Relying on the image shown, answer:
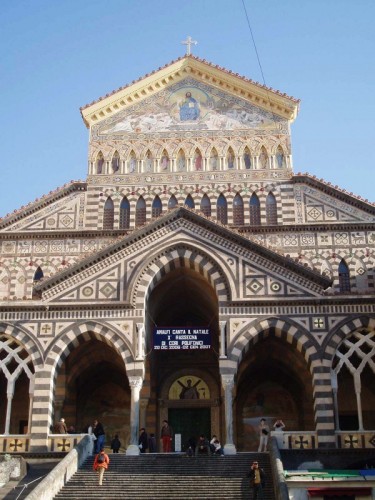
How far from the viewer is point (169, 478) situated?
23.0 meters

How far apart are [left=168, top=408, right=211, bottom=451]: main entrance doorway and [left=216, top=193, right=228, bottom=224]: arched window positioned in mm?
9046

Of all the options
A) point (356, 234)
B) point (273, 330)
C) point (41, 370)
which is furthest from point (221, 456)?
point (356, 234)

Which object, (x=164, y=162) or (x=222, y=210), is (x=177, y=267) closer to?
(x=222, y=210)

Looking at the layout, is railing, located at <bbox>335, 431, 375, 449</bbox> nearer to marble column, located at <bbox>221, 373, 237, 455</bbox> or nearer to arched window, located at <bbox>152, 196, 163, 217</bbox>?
marble column, located at <bbox>221, 373, 237, 455</bbox>

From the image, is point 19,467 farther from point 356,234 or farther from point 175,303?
point 356,234

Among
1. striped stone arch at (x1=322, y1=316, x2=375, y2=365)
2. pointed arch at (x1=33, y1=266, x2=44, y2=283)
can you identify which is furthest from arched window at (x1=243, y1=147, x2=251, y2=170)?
striped stone arch at (x1=322, y1=316, x2=375, y2=365)

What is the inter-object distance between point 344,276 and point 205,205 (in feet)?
24.4

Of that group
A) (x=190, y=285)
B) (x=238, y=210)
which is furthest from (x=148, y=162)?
(x=190, y=285)

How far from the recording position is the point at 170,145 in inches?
1444

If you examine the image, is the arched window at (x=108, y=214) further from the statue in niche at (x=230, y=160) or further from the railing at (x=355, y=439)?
the railing at (x=355, y=439)

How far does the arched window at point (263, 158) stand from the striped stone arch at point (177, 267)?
886cm

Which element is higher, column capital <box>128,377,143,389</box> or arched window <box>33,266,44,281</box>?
arched window <box>33,266,44,281</box>

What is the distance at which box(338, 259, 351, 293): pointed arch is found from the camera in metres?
33.0

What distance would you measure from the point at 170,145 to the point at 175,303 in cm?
845
